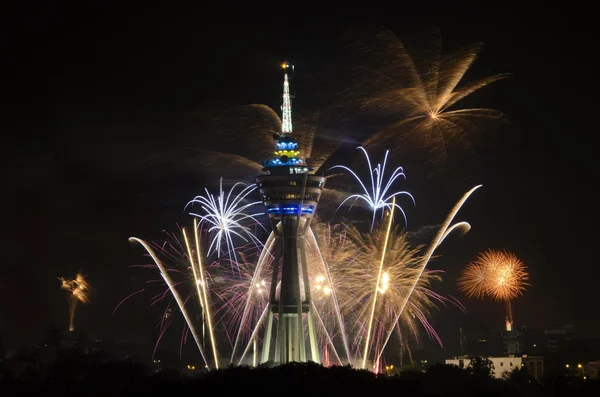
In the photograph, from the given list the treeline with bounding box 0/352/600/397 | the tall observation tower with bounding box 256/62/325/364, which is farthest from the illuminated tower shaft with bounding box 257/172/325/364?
the treeline with bounding box 0/352/600/397

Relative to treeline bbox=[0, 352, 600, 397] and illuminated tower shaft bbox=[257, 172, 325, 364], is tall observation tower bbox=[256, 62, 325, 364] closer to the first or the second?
illuminated tower shaft bbox=[257, 172, 325, 364]

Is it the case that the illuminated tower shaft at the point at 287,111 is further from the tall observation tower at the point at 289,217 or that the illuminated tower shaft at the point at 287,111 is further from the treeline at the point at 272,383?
the treeline at the point at 272,383

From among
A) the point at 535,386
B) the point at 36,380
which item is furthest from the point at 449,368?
the point at 36,380

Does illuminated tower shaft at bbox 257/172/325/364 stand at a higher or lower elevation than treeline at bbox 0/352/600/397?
higher

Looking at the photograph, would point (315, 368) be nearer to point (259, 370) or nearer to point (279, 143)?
point (259, 370)

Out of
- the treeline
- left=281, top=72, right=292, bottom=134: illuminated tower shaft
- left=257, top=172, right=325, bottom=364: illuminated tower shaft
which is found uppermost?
left=281, top=72, right=292, bottom=134: illuminated tower shaft

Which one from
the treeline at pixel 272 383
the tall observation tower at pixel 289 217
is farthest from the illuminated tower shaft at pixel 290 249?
the treeline at pixel 272 383

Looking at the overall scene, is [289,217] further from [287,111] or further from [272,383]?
[272,383]

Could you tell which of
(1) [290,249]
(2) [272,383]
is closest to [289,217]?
(1) [290,249]
